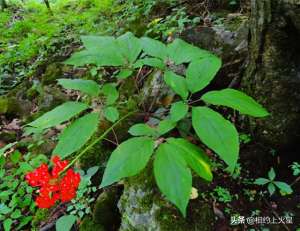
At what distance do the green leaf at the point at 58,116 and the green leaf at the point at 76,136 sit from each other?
0.20ft

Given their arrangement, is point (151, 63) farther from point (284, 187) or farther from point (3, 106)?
point (3, 106)

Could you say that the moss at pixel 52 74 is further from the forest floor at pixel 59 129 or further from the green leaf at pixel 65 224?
the green leaf at pixel 65 224

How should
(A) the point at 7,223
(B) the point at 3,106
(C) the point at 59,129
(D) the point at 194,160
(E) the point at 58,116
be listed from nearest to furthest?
1. (D) the point at 194,160
2. (E) the point at 58,116
3. (A) the point at 7,223
4. (C) the point at 59,129
5. (B) the point at 3,106

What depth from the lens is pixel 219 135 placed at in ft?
3.65

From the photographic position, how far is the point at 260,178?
2.00 metres

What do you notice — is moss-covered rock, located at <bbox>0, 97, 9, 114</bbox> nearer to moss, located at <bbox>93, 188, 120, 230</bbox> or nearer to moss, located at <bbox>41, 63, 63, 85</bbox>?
moss, located at <bbox>41, 63, 63, 85</bbox>

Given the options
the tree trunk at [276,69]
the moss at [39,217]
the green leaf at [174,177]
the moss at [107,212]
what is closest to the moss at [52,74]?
the moss at [39,217]

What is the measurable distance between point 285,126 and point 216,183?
583mm

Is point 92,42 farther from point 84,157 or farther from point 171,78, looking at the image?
point 84,157

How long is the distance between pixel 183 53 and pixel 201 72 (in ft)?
0.66

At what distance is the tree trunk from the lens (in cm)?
185

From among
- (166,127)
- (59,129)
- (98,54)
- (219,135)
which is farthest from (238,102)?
(59,129)

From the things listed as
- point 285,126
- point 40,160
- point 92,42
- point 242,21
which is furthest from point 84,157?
point 242,21

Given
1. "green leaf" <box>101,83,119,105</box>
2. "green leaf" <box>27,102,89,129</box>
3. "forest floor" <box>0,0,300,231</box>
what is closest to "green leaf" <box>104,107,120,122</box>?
"green leaf" <box>101,83,119,105</box>
